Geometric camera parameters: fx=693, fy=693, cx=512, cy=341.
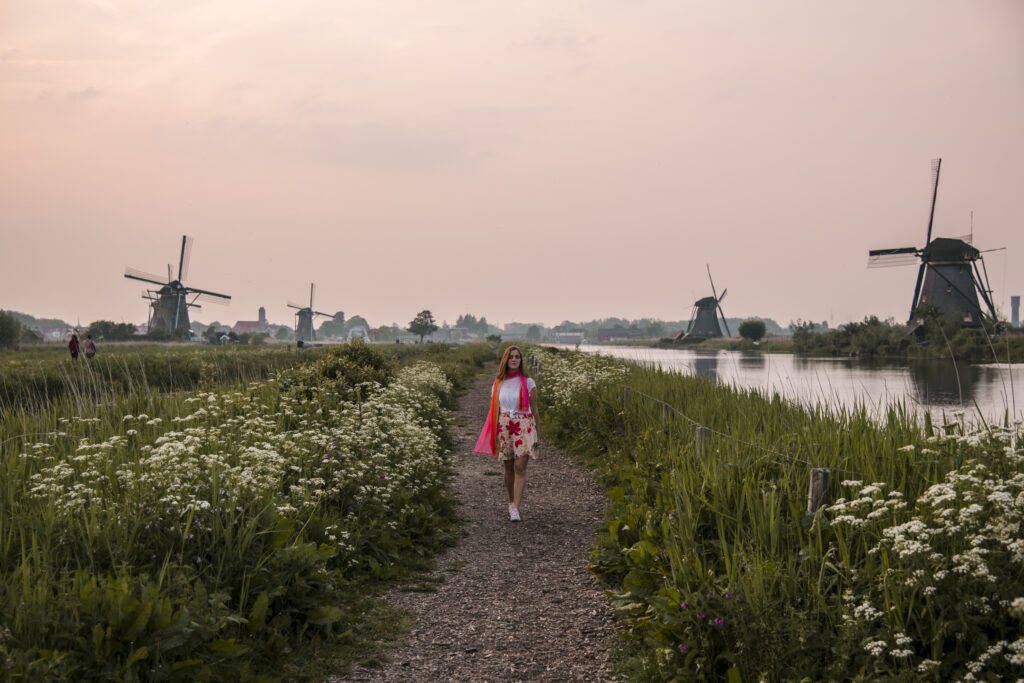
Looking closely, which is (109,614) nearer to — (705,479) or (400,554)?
(400,554)

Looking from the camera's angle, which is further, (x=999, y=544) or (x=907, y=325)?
(x=907, y=325)

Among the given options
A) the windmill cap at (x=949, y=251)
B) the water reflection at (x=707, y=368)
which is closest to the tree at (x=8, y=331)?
the water reflection at (x=707, y=368)

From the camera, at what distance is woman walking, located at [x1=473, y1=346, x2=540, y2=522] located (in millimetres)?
7879

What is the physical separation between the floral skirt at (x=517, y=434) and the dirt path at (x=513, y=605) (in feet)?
2.72

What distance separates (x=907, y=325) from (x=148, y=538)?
65346 millimetres

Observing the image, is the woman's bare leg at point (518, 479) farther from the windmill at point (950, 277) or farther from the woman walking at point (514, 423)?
the windmill at point (950, 277)

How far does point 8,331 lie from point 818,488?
193ft

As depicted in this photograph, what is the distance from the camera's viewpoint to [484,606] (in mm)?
5418

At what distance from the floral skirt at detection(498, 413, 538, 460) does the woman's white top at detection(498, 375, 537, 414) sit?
0.09 meters

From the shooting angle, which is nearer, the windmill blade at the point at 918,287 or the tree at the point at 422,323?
the windmill blade at the point at 918,287

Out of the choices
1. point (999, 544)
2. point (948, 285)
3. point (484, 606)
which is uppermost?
point (948, 285)

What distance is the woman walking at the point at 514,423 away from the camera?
25.8ft

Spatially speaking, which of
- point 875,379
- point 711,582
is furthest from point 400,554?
point 875,379

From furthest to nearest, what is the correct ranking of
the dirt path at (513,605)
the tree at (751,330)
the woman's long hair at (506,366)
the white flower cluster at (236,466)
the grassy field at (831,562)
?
the tree at (751,330) < the woman's long hair at (506,366) < the white flower cluster at (236,466) < the dirt path at (513,605) < the grassy field at (831,562)
